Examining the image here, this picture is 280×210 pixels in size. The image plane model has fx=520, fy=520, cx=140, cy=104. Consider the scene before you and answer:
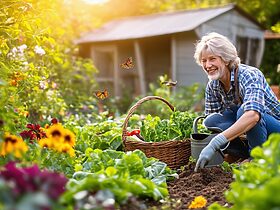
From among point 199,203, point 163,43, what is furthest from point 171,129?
point 163,43

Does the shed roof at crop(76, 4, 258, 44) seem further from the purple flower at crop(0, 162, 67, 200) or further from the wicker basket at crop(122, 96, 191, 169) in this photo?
the purple flower at crop(0, 162, 67, 200)

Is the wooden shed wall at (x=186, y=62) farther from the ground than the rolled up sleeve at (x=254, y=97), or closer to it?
closer to it

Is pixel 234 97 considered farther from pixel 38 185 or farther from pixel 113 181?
pixel 38 185

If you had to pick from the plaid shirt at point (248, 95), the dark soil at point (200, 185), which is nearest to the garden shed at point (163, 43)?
the plaid shirt at point (248, 95)

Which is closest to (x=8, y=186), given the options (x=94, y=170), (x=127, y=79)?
(x=94, y=170)

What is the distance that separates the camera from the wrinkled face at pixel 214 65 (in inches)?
148

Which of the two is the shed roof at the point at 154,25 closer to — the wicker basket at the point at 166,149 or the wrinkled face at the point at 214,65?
the wrinkled face at the point at 214,65

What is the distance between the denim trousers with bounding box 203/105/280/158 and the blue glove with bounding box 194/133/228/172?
450mm

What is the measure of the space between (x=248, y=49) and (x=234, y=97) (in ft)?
25.7

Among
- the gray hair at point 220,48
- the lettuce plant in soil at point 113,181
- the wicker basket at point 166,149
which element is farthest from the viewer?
the gray hair at point 220,48

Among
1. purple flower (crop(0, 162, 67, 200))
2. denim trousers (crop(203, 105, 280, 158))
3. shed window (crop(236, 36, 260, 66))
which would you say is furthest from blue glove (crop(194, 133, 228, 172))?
shed window (crop(236, 36, 260, 66))

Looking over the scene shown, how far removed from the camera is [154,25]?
36.8ft

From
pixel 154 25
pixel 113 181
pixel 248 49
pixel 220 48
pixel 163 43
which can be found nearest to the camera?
pixel 113 181

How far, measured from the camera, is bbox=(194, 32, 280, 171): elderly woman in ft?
11.1
